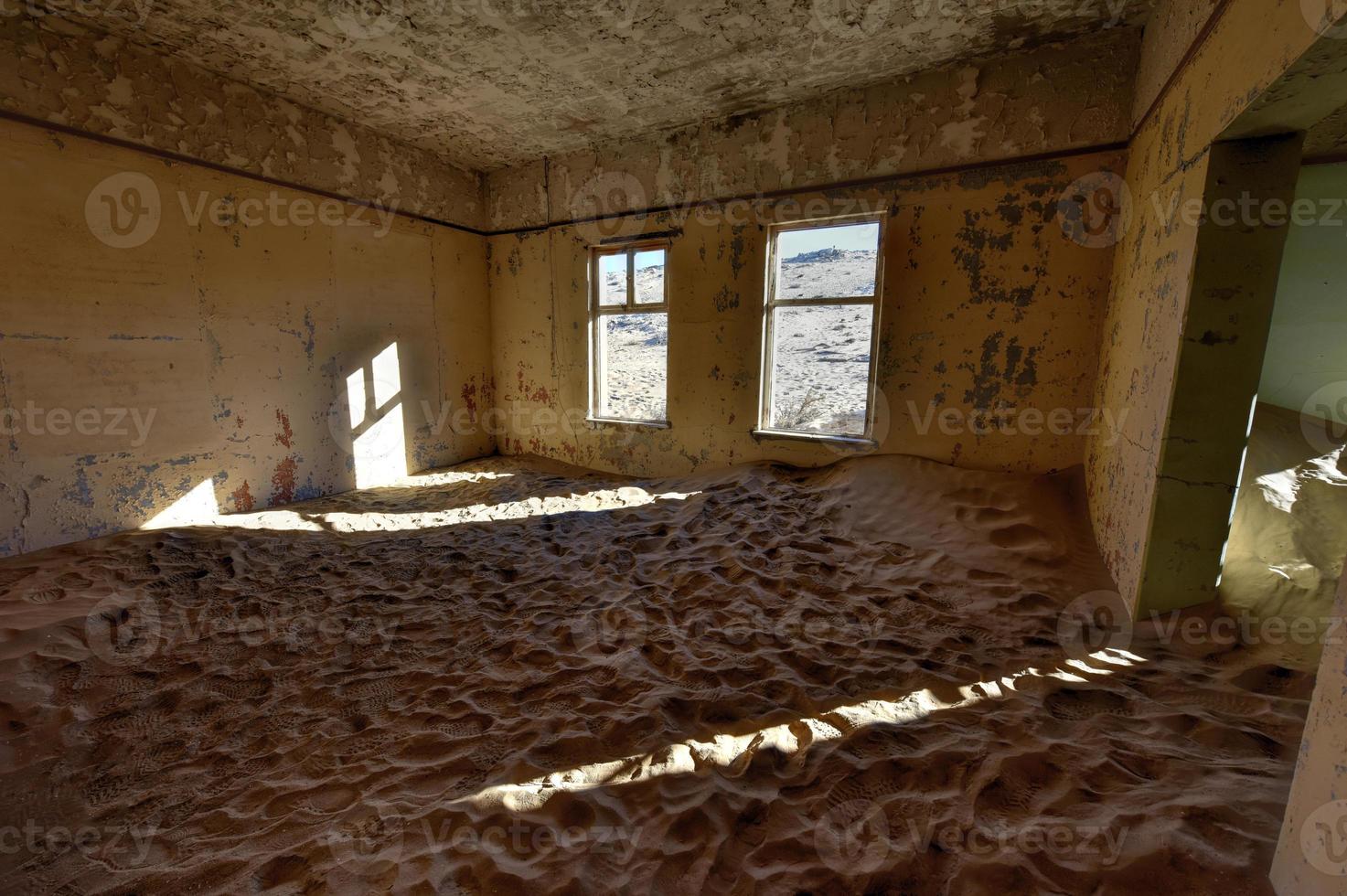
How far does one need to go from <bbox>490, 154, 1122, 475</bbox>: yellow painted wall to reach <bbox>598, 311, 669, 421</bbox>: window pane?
5166 mm

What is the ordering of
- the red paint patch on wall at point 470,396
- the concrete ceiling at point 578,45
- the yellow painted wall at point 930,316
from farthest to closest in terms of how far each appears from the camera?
1. the red paint patch on wall at point 470,396
2. the yellow painted wall at point 930,316
3. the concrete ceiling at point 578,45

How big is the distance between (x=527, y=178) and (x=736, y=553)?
507cm

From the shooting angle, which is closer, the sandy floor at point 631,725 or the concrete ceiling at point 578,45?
the sandy floor at point 631,725

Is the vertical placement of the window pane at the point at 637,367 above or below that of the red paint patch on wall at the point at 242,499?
above

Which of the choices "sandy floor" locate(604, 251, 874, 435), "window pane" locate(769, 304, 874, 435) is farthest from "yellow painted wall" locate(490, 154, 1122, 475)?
"window pane" locate(769, 304, 874, 435)

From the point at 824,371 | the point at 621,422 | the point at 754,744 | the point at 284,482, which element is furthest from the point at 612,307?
the point at 824,371

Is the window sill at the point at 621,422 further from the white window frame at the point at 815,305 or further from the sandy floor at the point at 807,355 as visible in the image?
the sandy floor at the point at 807,355

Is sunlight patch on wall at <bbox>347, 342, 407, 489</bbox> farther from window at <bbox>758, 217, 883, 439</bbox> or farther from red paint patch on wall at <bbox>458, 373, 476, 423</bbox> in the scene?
window at <bbox>758, 217, 883, 439</bbox>

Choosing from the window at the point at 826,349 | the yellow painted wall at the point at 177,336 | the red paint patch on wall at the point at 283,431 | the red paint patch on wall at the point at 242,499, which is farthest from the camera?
the window at the point at 826,349

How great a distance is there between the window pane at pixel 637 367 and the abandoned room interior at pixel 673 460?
4.77 metres

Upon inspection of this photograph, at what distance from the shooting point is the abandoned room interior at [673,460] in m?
1.59

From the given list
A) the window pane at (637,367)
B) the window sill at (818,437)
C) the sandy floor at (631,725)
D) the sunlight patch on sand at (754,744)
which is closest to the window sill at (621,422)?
the window sill at (818,437)

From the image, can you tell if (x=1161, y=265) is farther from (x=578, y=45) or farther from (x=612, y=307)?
(x=612, y=307)

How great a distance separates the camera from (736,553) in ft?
11.8
